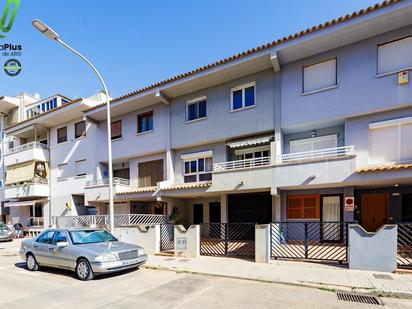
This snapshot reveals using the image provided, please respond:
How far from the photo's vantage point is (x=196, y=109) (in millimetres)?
15734

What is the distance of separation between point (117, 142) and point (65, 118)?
638cm

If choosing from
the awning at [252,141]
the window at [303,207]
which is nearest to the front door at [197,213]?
the awning at [252,141]

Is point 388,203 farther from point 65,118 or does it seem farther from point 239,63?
point 65,118

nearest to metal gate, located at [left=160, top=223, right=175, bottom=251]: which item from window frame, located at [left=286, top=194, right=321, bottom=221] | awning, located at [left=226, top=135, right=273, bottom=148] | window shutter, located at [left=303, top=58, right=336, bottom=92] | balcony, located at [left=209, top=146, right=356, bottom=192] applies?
balcony, located at [left=209, top=146, right=356, bottom=192]

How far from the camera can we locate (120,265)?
Answer: 8.12m

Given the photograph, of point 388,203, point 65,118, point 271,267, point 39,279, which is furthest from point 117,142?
point 388,203

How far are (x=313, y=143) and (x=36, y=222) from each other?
23495 mm

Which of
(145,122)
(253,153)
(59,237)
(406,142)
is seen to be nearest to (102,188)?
(145,122)

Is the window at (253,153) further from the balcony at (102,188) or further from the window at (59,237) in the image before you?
the window at (59,237)

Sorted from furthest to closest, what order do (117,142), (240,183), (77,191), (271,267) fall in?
(77,191)
(117,142)
(240,183)
(271,267)

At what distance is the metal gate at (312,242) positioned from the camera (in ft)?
31.7

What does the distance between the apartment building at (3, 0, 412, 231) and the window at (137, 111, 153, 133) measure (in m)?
0.10

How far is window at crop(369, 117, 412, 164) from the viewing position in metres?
10.4

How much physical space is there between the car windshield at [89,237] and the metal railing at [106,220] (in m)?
3.88
